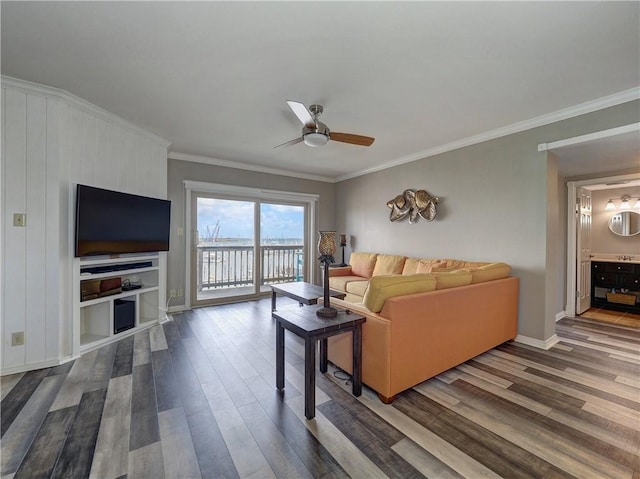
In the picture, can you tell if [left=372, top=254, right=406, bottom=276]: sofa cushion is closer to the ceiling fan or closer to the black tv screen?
the ceiling fan

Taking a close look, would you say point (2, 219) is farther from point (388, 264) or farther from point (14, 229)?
point (388, 264)

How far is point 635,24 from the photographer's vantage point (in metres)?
1.69

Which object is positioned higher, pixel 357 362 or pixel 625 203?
pixel 625 203

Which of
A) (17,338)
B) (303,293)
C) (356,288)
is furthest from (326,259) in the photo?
(17,338)

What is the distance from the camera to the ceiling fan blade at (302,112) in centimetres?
223

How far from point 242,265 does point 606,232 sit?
263 inches

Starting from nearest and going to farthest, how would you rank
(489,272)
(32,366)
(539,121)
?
(32,366)
(489,272)
(539,121)

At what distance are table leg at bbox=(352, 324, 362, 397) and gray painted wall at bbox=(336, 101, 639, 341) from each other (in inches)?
90.5

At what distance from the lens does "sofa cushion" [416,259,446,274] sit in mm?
3839

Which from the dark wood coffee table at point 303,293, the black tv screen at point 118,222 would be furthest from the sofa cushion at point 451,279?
the black tv screen at point 118,222

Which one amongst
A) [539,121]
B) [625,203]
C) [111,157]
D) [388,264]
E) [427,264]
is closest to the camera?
[539,121]

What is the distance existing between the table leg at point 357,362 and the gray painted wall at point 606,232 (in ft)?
18.3

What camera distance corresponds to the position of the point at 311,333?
1.78m

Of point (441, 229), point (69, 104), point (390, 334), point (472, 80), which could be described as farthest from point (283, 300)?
point (472, 80)
